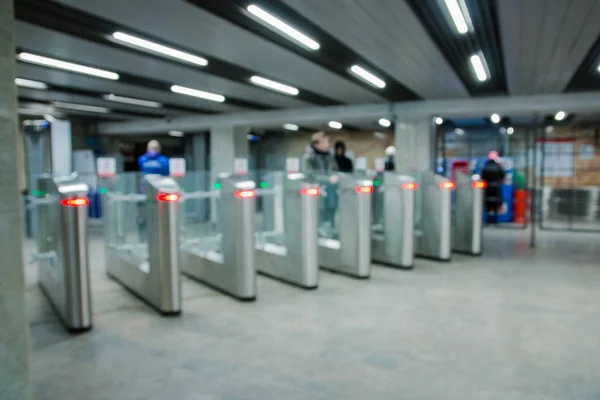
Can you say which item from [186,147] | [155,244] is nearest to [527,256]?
[155,244]

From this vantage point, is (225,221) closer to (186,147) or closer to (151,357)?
(151,357)

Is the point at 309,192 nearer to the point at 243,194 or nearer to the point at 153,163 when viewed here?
the point at 243,194

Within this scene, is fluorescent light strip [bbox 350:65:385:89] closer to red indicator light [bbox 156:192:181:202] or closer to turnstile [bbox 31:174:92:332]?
red indicator light [bbox 156:192:181:202]

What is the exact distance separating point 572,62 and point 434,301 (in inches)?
137

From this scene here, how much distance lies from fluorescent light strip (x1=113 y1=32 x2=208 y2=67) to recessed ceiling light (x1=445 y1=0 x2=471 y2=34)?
9.16 feet

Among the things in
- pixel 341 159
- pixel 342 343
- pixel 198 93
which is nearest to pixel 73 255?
pixel 342 343

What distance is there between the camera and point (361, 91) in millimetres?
8047

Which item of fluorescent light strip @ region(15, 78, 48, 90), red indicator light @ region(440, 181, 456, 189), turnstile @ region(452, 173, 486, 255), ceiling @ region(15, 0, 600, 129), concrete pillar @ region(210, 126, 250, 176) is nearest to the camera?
ceiling @ region(15, 0, 600, 129)

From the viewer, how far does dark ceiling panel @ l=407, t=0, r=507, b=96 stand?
13.3ft

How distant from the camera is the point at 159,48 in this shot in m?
5.19

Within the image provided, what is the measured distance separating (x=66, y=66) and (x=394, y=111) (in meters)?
5.67

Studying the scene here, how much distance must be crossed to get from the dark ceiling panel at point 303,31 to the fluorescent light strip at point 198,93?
2582 mm

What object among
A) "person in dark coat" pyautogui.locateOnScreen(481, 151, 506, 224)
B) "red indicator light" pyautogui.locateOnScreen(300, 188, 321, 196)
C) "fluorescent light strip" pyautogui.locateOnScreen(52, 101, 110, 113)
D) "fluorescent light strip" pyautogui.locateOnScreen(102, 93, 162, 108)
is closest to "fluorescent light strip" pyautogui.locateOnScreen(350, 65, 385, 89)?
"red indicator light" pyautogui.locateOnScreen(300, 188, 321, 196)

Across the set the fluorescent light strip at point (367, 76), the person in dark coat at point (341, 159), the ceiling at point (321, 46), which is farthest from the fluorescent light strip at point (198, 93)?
the fluorescent light strip at point (367, 76)
